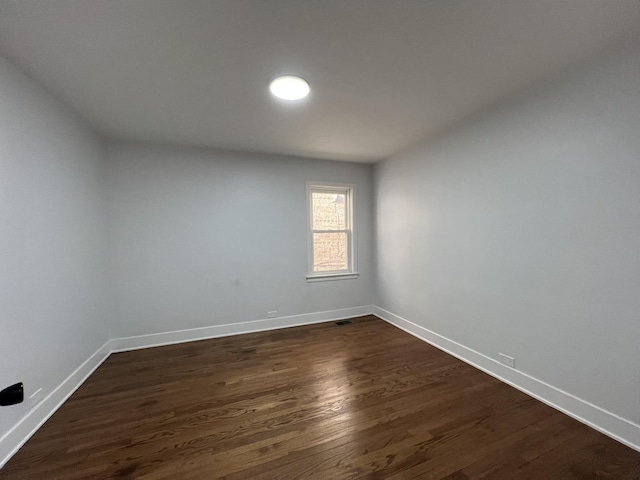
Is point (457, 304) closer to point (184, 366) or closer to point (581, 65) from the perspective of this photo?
point (581, 65)

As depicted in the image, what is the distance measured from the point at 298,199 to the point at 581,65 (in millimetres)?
3087

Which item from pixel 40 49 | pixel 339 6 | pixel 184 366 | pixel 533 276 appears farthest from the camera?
pixel 184 366

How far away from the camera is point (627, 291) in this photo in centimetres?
163

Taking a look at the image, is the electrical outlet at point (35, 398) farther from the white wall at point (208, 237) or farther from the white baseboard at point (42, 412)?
the white wall at point (208, 237)

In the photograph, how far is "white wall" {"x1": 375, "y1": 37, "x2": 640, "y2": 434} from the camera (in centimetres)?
164

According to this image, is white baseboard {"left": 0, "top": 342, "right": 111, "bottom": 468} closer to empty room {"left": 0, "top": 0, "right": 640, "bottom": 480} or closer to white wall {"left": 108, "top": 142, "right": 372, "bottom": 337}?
empty room {"left": 0, "top": 0, "right": 640, "bottom": 480}

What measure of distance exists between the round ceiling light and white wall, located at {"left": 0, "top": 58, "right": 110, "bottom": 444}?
67.5 inches

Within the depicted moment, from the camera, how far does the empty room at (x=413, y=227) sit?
4.83 ft

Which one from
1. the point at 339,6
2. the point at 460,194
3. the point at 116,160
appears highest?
the point at 339,6

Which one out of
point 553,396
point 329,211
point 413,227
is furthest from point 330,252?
point 553,396

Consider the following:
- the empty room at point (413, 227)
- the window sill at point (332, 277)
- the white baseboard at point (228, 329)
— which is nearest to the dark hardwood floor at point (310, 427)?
the empty room at point (413, 227)

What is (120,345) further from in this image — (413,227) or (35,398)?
(413,227)

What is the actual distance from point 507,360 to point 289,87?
3023 mm

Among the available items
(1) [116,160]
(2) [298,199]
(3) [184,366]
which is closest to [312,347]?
(3) [184,366]
